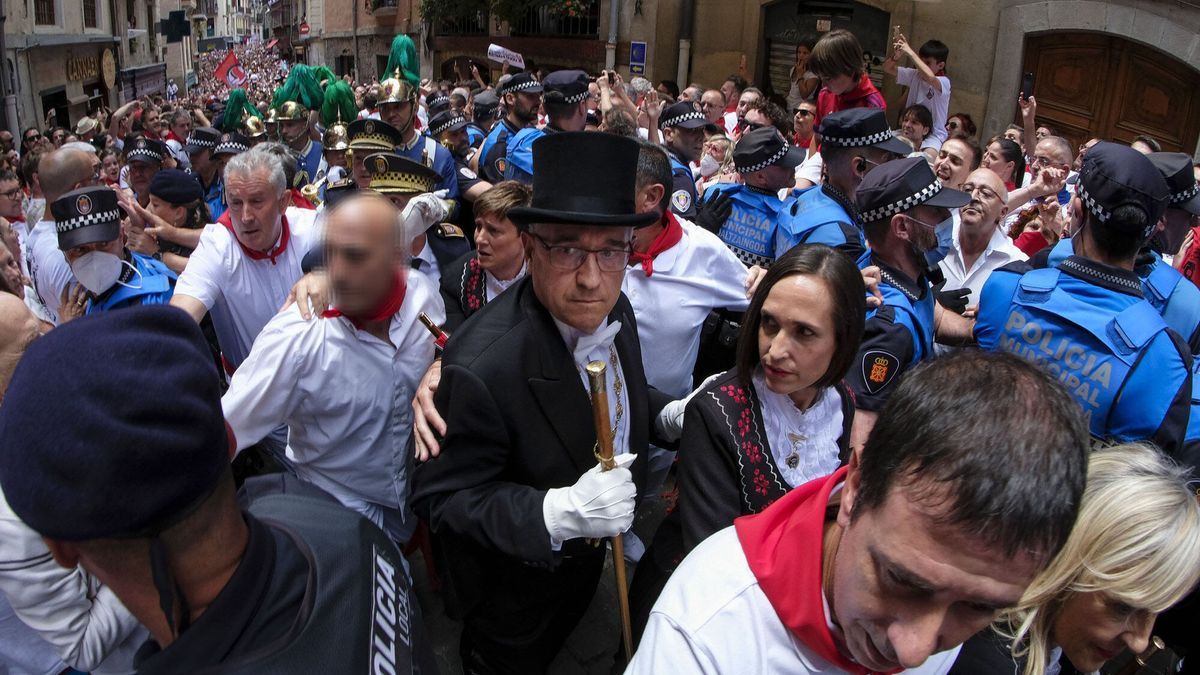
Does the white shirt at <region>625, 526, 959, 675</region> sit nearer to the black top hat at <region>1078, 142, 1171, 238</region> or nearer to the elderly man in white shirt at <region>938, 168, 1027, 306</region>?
the black top hat at <region>1078, 142, 1171, 238</region>

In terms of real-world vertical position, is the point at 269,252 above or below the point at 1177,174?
below

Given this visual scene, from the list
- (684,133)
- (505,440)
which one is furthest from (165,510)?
(684,133)

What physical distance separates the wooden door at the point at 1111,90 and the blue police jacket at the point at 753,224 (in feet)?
27.6

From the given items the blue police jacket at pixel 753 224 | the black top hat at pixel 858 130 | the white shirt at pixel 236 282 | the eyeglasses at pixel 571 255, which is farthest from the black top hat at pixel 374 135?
the eyeglasses at pixel 571 255

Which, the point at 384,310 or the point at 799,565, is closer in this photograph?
the point at 799,565

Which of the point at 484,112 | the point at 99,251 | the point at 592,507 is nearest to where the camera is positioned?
the point at 592,507

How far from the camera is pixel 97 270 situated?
3.71 meters

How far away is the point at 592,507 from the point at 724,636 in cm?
73

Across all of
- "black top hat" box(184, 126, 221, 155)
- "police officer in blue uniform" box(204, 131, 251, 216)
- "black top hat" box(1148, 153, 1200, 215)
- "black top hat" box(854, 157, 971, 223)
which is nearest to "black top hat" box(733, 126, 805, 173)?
"black top hat" box(854, 157, 971, 223)

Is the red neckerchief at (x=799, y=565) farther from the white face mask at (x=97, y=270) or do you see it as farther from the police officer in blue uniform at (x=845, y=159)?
the white face mask at (x=97, y=270)

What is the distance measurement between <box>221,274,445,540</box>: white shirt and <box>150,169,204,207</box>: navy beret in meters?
3.05

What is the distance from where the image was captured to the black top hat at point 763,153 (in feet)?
15.1

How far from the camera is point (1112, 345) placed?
2762 millimetres

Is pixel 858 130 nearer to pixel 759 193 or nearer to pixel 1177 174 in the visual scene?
pixel 759 193
